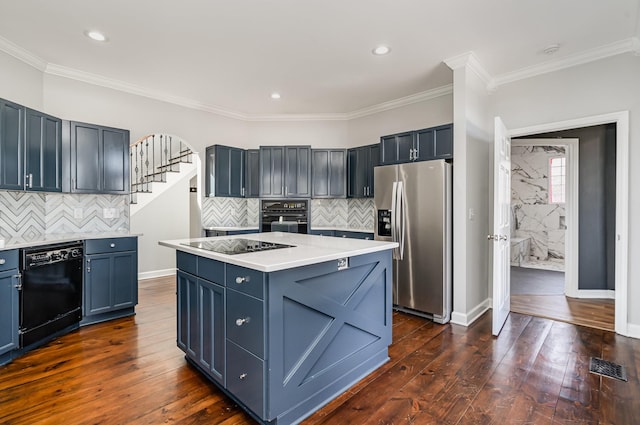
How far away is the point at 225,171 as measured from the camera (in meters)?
5.13

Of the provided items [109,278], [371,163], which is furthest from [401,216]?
[109,278]

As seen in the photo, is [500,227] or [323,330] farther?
[500,227]

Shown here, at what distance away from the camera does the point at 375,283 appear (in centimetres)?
244

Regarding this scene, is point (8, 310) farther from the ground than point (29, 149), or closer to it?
closer to it

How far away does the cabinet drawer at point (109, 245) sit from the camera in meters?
3.33

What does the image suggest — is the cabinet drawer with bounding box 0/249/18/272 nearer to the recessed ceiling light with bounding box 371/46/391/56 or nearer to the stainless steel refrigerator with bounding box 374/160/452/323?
the stainless steel refrigerator with bounding box 374/160/452/323

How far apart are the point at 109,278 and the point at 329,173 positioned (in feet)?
10.8

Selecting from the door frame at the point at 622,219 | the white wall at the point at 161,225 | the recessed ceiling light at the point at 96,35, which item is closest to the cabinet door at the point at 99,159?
the recessed ceiling light at the point at 96,35

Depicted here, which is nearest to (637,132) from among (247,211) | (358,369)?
(358,369)

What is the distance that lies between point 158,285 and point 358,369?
388 centimetres

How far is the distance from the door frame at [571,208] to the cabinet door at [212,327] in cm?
444

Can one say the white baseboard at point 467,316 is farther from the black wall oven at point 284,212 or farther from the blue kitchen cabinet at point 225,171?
the blue kitchen cabinet at point 225,171

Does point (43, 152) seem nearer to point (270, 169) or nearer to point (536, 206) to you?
point (270, 169)

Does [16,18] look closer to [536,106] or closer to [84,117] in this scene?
[84,117]
